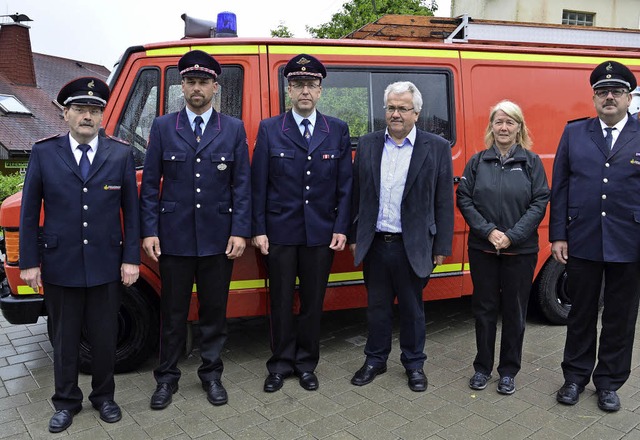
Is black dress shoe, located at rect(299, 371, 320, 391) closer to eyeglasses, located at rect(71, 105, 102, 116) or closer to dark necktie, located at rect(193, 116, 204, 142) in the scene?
dark necktie, located at rect(193, 116, 204, 142)

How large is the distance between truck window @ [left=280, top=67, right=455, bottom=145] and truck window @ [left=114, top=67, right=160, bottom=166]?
88cm

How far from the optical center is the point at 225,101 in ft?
12.2

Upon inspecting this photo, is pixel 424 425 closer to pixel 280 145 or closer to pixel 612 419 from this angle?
pixel 612 419

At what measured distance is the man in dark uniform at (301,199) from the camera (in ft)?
11.1

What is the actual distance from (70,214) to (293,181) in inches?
50.9

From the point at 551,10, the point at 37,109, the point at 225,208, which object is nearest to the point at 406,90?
the point at 225,208

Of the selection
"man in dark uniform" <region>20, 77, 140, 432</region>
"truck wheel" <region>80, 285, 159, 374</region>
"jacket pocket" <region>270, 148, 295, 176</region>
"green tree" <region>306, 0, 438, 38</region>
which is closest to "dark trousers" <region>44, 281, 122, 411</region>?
"man in dark uniform" <region>20, 77, 140, 432</region>

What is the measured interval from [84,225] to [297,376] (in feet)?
5.60

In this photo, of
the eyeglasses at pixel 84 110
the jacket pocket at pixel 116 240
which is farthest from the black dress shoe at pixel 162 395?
the eyeglasses at pixel 84 110

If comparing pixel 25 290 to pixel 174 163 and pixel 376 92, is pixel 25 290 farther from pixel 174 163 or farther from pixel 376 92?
pixel 376 92

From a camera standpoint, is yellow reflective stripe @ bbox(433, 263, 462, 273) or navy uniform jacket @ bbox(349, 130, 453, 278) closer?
navy uniform jacket @ bbox(349, 130, 453, 278)

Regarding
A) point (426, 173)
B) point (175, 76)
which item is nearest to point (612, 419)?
point (426, 173)

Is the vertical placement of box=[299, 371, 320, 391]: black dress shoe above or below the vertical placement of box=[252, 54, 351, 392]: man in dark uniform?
below

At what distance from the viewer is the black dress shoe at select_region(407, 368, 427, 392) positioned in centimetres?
353
